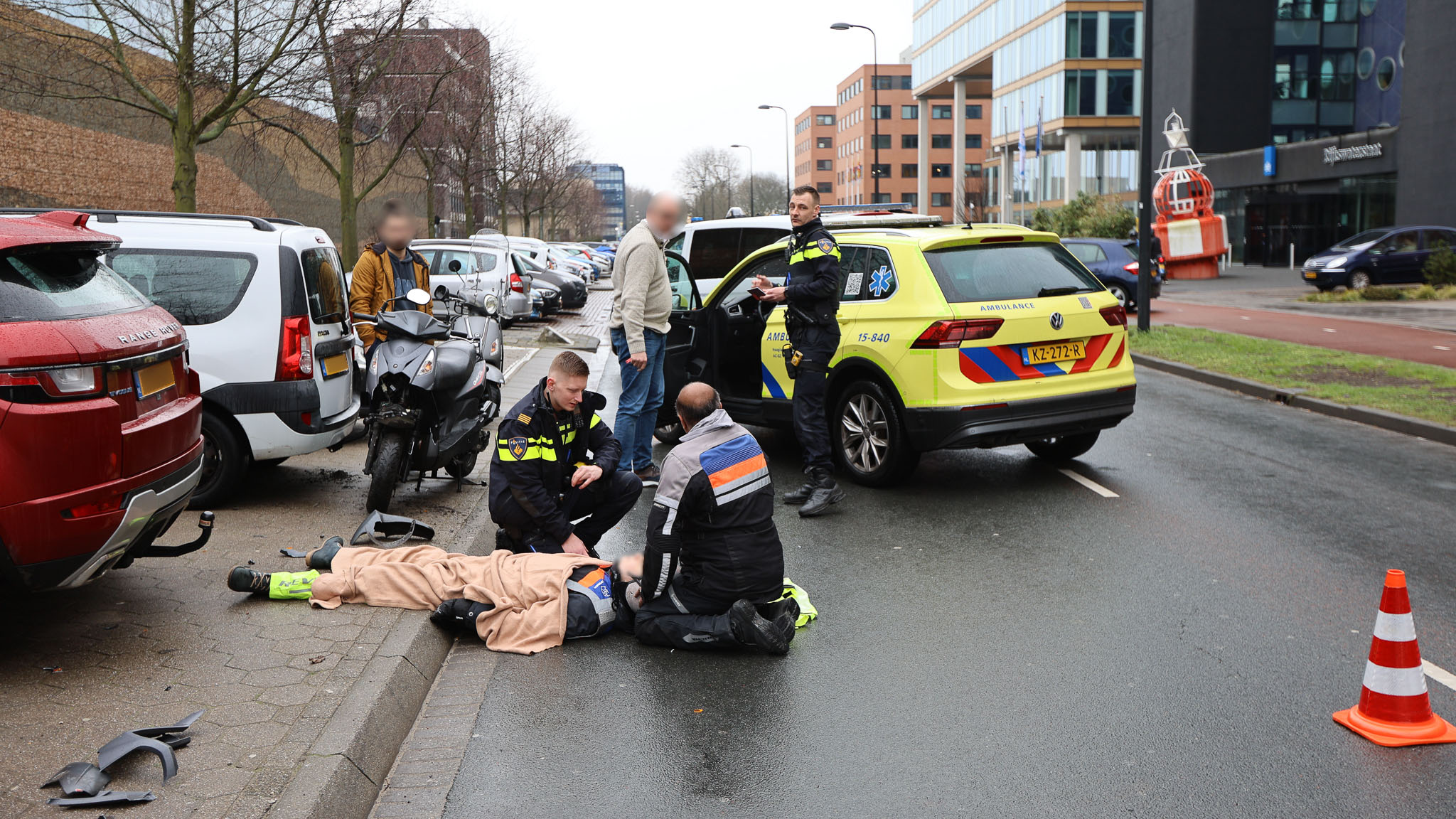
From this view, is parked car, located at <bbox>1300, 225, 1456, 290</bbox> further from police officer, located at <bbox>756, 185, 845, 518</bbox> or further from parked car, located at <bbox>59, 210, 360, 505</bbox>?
parked car, located at <bbox>59, 210, 360, 505</bbox>

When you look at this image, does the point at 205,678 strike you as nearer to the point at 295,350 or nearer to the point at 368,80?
the point at 295,350

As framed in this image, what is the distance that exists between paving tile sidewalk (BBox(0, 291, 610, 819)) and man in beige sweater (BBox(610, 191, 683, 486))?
1974mm

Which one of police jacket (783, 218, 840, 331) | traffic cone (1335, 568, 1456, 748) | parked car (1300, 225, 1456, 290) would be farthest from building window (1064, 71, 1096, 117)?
traffic cone (1335, 568, 1456, 748)

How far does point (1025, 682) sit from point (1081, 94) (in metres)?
58.9

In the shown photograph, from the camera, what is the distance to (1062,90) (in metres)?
58.6

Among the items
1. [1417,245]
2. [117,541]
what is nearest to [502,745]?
[117,541]

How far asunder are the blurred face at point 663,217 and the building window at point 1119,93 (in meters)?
55.9

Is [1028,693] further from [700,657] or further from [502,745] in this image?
[502,745]

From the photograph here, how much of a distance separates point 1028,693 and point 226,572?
385 cm

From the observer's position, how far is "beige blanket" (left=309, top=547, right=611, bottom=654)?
5.12 meters

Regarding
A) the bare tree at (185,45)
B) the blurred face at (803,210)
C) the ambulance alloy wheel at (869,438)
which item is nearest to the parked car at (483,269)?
the bare tree at (185,45)

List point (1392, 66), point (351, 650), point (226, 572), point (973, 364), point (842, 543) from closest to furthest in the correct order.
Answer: point (351, 650) → point (226, 572) → point (842, 543) → point (973, 364) → point (1392, 66)

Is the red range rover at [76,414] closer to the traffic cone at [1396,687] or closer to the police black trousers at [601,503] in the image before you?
the police black trousers at [601,503]

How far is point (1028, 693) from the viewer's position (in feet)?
14.6
